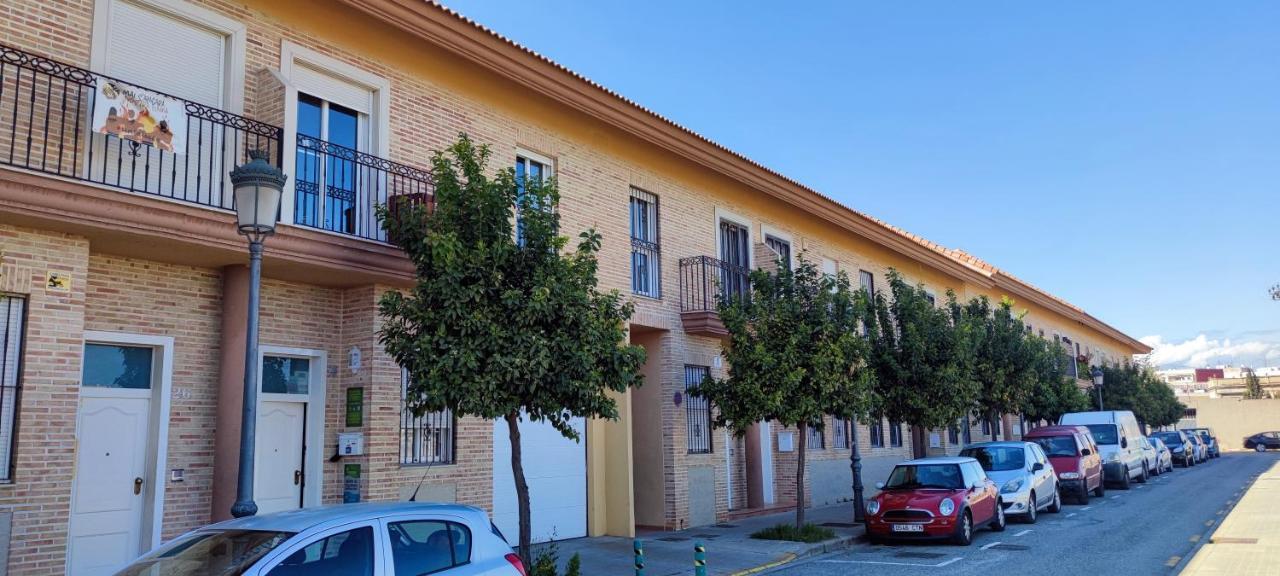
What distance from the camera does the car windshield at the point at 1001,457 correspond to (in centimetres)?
1733

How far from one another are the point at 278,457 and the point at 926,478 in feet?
31.7

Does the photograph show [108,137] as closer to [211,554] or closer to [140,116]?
[140,116]

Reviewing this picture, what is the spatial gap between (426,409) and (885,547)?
8.34 m

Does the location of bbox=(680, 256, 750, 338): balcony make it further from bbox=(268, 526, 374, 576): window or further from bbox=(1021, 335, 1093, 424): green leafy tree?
bbox=(268, 526, 374, 576): window

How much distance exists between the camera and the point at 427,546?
19.6ft

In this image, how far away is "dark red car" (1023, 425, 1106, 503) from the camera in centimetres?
2058

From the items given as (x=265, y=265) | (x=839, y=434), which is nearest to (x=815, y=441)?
(x=839, y=434)

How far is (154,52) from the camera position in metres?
9.66

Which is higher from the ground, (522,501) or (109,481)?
(109,481)

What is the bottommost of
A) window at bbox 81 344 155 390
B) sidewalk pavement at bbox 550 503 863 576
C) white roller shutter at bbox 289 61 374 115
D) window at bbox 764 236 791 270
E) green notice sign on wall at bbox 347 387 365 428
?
sidewalk pavement at bbox 550 503 863 576

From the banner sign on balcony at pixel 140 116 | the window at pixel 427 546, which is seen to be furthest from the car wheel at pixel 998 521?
the banner sign on balcony at pixel 140 116

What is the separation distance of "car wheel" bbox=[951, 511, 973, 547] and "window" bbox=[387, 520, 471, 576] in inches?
381

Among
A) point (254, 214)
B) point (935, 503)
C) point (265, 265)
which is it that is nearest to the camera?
point (254, 214)

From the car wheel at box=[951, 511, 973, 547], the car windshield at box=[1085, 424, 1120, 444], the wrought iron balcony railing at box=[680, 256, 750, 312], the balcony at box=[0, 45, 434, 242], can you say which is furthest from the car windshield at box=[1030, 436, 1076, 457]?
the balcony at box=[0, 45, 434, 242]
